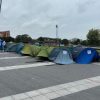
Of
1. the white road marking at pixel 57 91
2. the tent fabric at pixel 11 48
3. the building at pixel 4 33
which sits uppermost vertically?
the building at pixel 4 33

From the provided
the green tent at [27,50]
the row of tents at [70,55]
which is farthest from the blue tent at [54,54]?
the green tent at [27,50]

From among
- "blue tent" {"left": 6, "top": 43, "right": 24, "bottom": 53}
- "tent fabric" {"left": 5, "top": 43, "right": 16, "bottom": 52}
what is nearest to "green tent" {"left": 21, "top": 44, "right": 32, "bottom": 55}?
"blue tent" {"left": 6, "top": 43, "right": 24, "bottom": 53}

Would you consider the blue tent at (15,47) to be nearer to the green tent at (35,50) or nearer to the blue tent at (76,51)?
the green tent at (35,50)

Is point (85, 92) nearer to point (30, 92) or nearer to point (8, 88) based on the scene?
point (30, 92)

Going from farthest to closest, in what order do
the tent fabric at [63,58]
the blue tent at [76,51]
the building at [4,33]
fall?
the building at [4,33] → the blue tent at [76,51] → the tent fabric at [63,58]

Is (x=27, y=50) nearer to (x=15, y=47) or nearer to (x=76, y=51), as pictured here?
(x=15, y=47)

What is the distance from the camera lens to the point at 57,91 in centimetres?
756

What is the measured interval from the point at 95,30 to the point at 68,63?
6173cm

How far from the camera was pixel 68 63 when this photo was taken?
1397 centimetres

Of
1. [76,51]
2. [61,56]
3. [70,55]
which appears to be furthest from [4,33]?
[61,56]

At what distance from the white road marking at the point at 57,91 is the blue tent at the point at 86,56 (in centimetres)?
509

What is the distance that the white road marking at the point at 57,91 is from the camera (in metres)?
6.86

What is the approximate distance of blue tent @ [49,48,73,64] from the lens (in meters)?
14.2

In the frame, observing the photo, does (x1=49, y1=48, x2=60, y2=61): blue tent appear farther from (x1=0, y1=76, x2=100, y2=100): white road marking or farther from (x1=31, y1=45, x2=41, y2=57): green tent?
(x1=0, y1=76, x2=100, y2=100): white road marking
